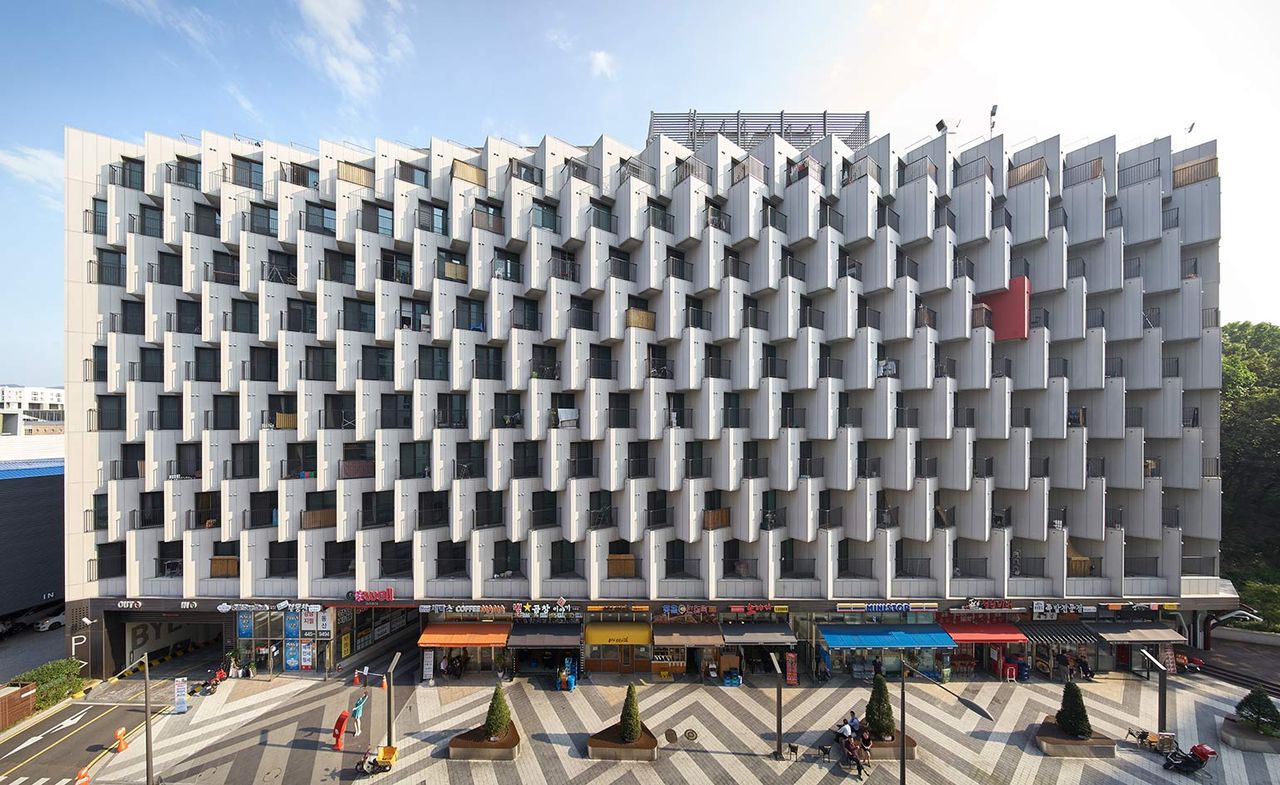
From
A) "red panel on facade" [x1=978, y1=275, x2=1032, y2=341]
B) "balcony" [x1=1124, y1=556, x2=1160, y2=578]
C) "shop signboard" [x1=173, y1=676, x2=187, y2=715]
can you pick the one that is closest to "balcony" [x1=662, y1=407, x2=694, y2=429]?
"red panel on facade" [x1=978, y1=275, x2=1032, y2=341]

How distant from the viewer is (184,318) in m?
30.5

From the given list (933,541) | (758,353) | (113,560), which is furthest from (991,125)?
(113,560)

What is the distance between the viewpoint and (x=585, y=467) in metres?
31.5

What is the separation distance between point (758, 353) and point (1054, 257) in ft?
65.0

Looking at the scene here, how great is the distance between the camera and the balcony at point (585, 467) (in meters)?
30.8

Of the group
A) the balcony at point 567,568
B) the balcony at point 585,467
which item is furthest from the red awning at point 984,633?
the balcony at point 585,467

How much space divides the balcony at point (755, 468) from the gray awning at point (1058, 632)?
18.0m

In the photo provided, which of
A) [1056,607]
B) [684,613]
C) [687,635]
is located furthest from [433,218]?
[1056,607]

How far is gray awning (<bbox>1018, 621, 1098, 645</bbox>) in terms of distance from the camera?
1118 inches

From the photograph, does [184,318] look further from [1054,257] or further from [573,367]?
[1054,257]

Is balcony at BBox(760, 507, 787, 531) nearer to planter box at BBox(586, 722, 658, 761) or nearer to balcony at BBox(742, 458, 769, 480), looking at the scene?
balcony at BBox(742, 458, 769, 480)

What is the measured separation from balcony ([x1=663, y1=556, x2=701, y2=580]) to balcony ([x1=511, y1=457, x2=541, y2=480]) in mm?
10282

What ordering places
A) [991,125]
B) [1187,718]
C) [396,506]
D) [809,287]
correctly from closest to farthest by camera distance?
[1187,718] → [396,506] → [809,287] → [991,125]

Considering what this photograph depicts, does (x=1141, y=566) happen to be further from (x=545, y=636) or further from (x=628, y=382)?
(x=545, y=636)
